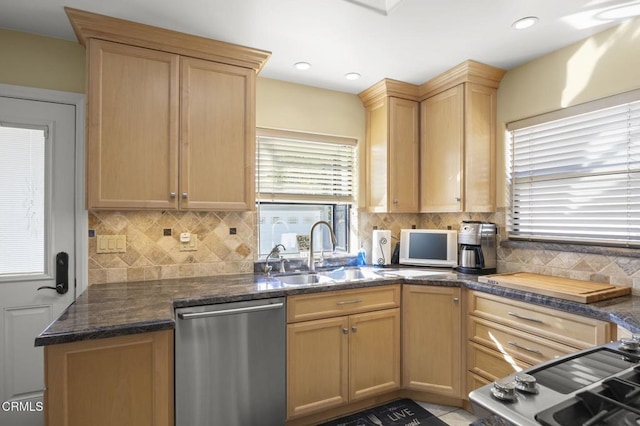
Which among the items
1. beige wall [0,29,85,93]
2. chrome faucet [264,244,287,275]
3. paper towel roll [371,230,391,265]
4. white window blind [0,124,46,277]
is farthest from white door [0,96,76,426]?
paper towel roll [371,230,391,265]

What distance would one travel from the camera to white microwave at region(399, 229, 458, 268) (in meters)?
2.95

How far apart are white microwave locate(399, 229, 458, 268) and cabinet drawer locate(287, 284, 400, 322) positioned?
60cm

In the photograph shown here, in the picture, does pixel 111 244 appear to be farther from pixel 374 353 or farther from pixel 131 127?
pixel 374 353

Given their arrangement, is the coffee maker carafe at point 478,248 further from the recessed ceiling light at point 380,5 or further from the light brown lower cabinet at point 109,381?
the light brown lower cabinet at point 109,381

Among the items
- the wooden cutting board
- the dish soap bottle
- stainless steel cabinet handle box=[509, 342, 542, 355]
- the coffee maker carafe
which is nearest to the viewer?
the wooden cutting board

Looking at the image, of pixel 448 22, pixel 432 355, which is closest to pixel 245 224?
pixel 432 355

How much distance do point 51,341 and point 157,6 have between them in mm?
1770

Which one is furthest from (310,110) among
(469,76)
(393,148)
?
(469,76)

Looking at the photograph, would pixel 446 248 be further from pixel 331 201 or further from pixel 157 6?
pixel 157 6

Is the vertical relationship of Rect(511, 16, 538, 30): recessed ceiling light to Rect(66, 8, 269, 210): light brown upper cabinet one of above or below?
above

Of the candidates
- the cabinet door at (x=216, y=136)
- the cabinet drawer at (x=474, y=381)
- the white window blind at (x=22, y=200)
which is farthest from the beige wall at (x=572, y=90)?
the white window blind at (x=22, y=200)

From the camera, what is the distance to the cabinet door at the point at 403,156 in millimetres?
3070

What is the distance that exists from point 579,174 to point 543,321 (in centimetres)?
106

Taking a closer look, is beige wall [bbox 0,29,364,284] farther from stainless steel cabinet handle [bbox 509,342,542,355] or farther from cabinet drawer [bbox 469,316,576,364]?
stainless steel cabinet handle [bbox 509,342,542,355]
